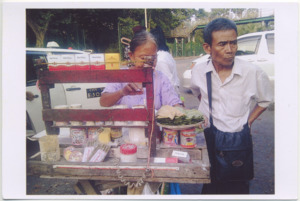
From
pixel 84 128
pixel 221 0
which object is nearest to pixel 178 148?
pixel 84 128

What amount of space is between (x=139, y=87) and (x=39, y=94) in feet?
3.60

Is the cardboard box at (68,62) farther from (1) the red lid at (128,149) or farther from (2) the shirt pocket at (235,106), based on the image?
(2) the shirt pocket at (235,106)

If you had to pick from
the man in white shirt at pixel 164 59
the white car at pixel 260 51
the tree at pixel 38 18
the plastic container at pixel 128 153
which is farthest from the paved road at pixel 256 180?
the tree at pixel 38 18

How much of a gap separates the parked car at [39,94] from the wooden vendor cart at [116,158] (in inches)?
12.8

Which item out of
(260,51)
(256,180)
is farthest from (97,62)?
(256,180)

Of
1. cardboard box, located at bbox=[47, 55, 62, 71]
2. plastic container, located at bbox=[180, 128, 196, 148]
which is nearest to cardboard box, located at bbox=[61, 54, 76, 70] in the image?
cardboard box, located at bbox=[47, 55, 62, 71]

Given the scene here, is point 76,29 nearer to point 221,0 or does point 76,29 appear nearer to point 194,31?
point 194,31

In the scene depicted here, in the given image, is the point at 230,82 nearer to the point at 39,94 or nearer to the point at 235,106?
the point at 235,106

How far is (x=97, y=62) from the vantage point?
1336 millimetres

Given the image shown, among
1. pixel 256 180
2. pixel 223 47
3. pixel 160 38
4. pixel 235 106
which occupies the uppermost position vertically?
pixel 160 38

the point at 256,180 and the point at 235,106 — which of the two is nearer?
the point at 235,106

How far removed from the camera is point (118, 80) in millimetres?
1299

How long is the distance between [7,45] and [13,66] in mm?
148

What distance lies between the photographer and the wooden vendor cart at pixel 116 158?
4.12 feet
